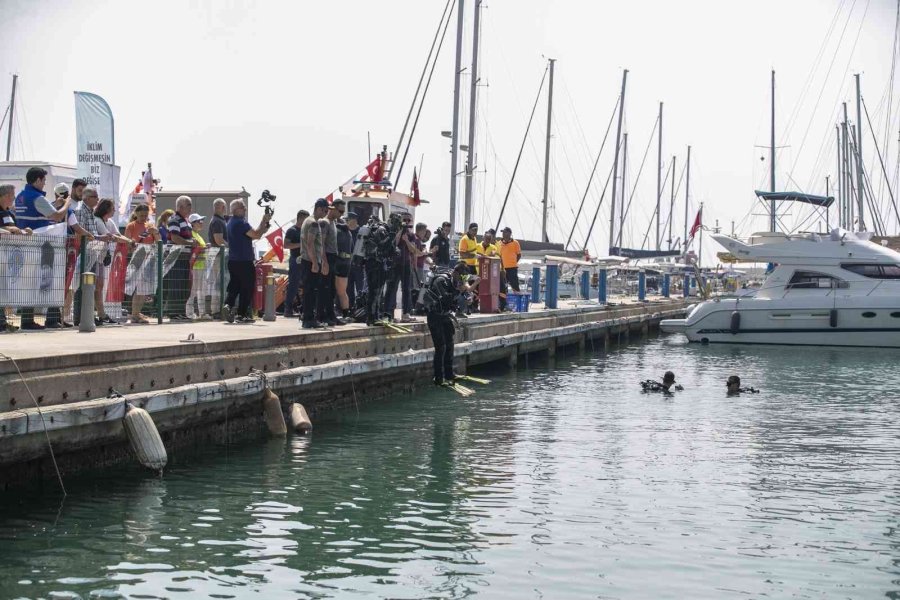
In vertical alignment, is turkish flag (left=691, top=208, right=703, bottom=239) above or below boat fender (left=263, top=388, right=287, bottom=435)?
above

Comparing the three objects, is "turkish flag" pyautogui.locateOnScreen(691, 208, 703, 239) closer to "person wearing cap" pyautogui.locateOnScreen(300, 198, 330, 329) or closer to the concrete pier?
the concrete pier

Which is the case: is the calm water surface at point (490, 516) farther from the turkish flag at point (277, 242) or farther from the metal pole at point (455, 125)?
the metal pole at point (455, 125)

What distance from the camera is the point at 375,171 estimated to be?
82.9ft

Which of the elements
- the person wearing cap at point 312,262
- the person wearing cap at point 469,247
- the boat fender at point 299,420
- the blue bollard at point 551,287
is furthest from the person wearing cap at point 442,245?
the blue bollard at point 551,287

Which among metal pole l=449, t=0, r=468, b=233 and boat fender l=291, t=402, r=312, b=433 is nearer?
boat fender l=291, t=402, r=312, b=433

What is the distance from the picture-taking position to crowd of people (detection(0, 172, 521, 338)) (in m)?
14.7

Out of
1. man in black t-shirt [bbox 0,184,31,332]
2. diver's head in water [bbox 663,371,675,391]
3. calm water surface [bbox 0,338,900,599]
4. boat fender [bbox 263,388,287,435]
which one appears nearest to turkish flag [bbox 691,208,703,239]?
diver's head in water [bbox 663,371,675,391]

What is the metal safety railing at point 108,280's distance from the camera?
13.5 metres

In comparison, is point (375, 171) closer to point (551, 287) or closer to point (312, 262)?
point (551, 287)

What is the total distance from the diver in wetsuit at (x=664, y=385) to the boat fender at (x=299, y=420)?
309 inches

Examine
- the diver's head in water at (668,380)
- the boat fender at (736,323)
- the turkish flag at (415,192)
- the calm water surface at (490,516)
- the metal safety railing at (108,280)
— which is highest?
the turkish flag at (415,192)

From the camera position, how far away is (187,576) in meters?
7.88

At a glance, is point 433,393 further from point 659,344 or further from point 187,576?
point 659,344

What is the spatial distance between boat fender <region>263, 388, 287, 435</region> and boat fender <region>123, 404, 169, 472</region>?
293 centimetres
